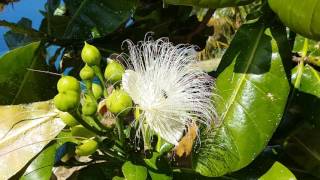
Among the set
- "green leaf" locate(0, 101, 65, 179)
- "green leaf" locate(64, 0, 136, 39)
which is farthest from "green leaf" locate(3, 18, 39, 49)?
"green leaf" locate(0, 101, 65, 179)

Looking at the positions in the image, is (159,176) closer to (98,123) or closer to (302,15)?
(98,123)

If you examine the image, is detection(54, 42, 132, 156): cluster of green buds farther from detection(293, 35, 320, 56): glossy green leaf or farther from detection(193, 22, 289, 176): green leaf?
detection(293, 35, 320, 56): glossy green leaf

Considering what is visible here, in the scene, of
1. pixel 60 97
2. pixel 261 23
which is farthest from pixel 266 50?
pixel 60 97

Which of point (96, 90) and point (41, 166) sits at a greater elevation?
point (96, 90)

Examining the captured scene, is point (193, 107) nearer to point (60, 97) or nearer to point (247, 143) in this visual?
point (247, 143)

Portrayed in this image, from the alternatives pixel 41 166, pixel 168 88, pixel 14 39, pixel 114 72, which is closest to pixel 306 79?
pixel 168 88

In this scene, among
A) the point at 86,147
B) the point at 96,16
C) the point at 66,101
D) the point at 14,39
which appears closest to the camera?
the point at 66,101

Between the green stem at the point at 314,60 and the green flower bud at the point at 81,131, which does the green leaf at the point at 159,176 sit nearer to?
the green flower bud at the point at 81,131
